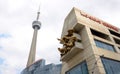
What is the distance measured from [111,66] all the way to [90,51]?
16.1ft

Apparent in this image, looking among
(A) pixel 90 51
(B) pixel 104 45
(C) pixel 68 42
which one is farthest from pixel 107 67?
(C) pixel 68 42

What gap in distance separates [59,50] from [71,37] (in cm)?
507

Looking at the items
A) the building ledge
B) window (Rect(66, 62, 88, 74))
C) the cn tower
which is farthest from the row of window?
the cn tower

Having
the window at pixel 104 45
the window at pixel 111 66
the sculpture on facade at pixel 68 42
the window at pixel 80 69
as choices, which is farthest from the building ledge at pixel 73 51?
the window at pixel 111 66

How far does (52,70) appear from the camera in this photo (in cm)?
9912

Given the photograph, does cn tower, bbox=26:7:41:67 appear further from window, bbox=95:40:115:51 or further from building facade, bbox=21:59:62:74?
window, bbox=95:40:115:51

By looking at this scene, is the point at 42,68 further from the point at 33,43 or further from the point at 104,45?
the point at 104,45

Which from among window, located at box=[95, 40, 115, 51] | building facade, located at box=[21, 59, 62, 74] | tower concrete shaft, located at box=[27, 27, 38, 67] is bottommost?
window, located at box=[95, 40, 115, 51]

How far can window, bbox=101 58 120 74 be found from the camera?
24.3 m

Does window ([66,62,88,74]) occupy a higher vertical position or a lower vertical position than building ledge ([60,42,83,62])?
lower

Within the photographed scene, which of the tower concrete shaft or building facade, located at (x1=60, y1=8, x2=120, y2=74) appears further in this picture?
the tower concrete shaft

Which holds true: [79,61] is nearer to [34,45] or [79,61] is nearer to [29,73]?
[29,73]

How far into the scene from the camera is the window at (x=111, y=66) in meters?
24.3

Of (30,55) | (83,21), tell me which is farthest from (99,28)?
(30,55)
